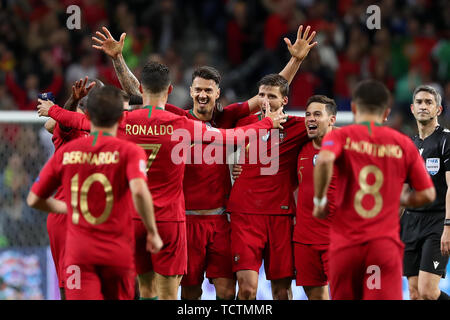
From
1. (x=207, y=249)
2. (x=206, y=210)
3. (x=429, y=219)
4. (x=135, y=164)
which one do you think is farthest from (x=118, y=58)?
(x=429, y=219)

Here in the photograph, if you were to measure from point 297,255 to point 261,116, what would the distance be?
158 cm

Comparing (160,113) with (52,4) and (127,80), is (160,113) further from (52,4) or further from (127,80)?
(52,4)

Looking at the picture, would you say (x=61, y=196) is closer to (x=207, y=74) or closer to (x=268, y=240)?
(x=207, y=74)

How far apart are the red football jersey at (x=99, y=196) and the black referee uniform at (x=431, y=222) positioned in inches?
152

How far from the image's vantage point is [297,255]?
7.73 m

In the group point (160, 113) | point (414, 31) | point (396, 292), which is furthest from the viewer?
point (414, 31)

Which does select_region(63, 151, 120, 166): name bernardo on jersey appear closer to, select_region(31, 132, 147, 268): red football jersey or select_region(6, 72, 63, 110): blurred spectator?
select_region(31, 132, 147, 268): red football jersey

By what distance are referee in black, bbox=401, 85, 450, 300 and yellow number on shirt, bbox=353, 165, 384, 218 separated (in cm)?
254

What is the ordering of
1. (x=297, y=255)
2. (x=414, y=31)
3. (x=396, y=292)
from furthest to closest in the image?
(x=414, y=31) < (x=297, y=255) < (x=396, y=292)

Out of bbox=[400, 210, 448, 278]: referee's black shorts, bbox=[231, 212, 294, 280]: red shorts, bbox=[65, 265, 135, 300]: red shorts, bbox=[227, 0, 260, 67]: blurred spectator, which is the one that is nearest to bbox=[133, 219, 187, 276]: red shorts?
bbox=[231, 212, 294, 280]: red shorts

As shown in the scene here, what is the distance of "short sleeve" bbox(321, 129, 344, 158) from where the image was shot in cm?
566
